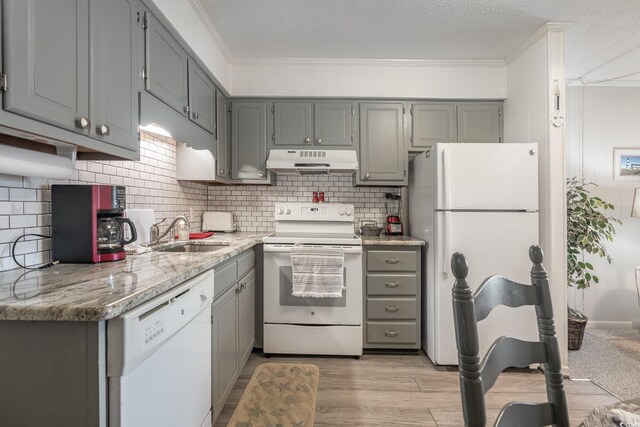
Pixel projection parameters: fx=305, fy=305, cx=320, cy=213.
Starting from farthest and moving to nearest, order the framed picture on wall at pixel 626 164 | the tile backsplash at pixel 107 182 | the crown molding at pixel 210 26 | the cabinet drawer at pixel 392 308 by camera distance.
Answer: the framed picture on wall at pixel 626 164 < the cabinet drawer at pixel 392 308 < the crown molding at pixel 210 26 < the tile backsplash at pixel 107 182

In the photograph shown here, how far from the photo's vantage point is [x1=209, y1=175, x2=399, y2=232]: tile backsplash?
3186 millimetres

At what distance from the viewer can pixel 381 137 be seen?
9.50 feet

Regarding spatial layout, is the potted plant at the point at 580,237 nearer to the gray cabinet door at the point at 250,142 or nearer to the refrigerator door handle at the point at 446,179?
the refrigerator door handle at the point at 446,179

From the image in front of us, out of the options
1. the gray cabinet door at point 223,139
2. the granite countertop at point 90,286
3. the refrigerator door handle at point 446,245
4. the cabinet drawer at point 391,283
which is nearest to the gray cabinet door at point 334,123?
the gray cabinet door at point 223,139

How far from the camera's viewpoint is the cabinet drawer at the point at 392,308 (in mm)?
2555

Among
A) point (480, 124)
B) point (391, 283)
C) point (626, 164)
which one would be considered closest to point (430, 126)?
point (480, 124)

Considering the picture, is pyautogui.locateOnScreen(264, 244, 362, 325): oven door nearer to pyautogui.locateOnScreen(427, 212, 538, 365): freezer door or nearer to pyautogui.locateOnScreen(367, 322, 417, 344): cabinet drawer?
pyautogui.locateOnScreen(367, 322, 417, 344): cabinet drawer

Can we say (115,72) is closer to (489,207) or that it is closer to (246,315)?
(246,315)

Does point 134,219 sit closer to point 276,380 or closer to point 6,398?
point 6,398

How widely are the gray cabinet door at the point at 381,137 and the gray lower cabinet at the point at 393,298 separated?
0.76 meters

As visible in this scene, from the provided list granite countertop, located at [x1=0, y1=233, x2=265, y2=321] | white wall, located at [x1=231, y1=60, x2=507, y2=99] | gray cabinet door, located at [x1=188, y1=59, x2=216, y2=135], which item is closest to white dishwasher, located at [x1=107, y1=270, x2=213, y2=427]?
granite countertop, located at [x1=0, y1=233, x2=265, y2=321]

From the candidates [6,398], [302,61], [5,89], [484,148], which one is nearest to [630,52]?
[484,148]

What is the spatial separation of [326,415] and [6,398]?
1508 millimetres

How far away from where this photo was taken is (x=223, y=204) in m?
3.22
